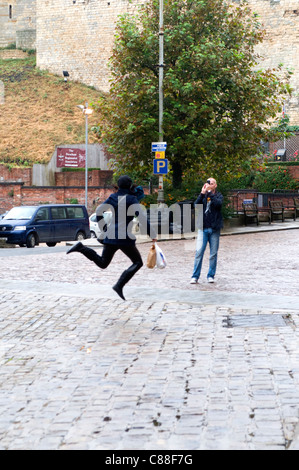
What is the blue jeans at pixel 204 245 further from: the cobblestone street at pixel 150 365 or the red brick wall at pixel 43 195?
the red brick wall at pixel 43 195

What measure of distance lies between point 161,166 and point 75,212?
364 cm

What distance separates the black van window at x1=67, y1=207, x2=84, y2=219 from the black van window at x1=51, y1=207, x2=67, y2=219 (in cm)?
27

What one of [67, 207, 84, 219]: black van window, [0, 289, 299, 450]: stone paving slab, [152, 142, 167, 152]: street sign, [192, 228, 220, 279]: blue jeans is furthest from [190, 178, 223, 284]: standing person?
[67, 207, 84, 219]: black van window

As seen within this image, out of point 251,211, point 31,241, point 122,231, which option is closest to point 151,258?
point 122,231

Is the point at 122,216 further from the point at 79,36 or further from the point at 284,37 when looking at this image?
the point at 79,36

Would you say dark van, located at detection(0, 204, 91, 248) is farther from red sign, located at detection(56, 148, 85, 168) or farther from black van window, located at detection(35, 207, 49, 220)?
red sign, located at detection(56, 148, 85, 168)

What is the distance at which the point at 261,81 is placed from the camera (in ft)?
83.8

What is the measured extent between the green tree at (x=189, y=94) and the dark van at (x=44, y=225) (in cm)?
269

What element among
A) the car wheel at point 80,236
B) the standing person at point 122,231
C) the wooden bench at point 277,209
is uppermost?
the standing person at point 122,231

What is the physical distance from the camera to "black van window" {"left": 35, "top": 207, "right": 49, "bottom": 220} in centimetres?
2278

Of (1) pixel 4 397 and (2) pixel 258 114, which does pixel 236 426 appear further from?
(2) pixel 258 114

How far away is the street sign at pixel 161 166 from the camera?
74.9 feet

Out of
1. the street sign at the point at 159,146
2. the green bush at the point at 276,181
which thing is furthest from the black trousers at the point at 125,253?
the green bush at the point at 276,181

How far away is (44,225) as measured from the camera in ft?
75.0
